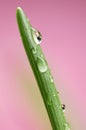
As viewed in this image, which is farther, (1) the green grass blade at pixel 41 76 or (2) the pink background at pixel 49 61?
(2) the pink background at pixel 49 61

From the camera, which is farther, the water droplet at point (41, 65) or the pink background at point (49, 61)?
the pink background at point (49, 61)

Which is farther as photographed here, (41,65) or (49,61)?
(49,61)

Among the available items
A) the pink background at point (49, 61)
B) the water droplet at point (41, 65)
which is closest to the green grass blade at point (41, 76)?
the water droplet at point (41, 65)

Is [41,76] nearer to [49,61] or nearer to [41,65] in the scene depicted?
[41,65]

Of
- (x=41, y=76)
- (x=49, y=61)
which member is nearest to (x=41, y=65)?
(x=41, y=76)

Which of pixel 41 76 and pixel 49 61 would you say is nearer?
pixel 41 76

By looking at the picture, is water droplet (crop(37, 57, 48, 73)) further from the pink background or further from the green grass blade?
the pink background

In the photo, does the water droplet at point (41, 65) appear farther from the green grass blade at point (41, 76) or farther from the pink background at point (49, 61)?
the pink background at point (49, 61)
